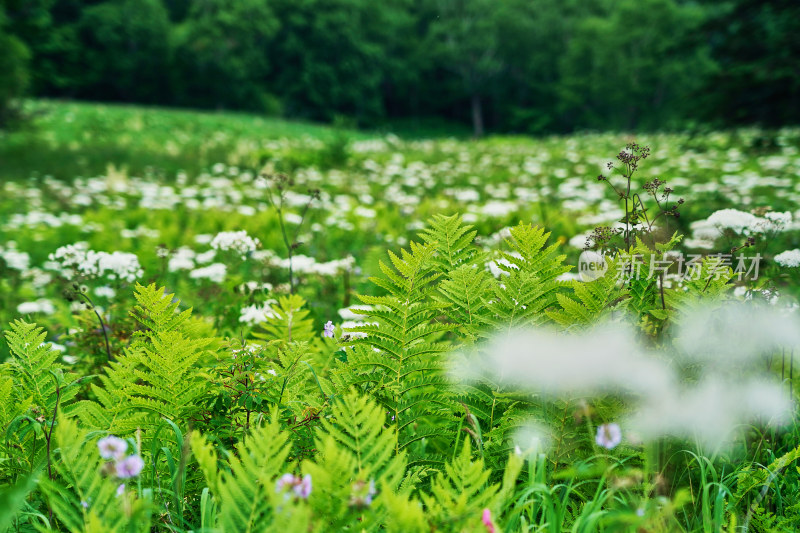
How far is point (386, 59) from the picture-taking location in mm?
46625

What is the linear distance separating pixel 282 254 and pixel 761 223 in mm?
3666

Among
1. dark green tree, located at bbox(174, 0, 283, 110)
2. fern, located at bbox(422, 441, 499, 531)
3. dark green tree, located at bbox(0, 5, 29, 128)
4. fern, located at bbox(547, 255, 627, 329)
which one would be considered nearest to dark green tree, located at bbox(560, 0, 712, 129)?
dark green tree, located at bbox(174, 0, 283, 110)

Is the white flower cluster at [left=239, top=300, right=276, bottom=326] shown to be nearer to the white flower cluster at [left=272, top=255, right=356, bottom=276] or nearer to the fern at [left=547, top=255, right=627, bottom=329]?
the white flower cluster at [left=272, top=255, right=356, bottom=276]

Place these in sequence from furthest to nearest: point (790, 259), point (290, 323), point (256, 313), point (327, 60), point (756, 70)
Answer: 1. point (327, 60)
2. point (756, 70)
3. point (256, 313)
4. point (290, 323)
5. point (790, 259)

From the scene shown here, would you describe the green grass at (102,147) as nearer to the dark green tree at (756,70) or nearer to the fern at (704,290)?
the dark green tree at (756,70)

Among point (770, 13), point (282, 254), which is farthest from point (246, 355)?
point (770, 13)

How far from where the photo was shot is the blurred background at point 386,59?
37.0m

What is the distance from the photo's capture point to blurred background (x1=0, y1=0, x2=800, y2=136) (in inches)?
1457

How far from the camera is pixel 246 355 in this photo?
152cm

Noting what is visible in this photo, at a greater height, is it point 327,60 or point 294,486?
point 327,60

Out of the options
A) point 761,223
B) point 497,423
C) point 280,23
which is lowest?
point 497,423

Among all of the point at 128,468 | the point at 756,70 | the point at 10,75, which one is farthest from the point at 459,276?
the point at 10,75

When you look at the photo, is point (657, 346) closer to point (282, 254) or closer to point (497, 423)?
Answer: point (497, 423)

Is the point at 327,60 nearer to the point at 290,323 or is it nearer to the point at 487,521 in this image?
the point at 290,323
